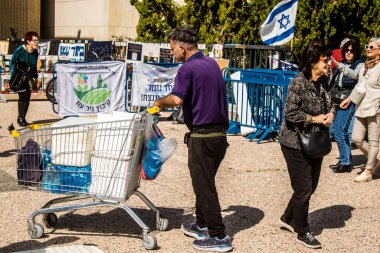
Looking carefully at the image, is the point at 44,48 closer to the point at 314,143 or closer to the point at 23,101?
the point at 23,101

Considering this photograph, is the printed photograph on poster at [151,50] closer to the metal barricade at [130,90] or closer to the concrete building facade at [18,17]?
the metal barricade at [130,90]

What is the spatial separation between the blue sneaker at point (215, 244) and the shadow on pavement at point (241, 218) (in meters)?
0.49

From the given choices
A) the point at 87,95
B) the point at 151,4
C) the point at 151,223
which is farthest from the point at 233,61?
the point at 151,223

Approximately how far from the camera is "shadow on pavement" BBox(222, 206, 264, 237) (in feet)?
21.2

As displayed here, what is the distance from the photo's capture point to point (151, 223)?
6.55 meters

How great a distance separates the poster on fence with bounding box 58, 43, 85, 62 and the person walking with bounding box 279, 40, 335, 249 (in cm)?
1353

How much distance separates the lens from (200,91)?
18.4 feet

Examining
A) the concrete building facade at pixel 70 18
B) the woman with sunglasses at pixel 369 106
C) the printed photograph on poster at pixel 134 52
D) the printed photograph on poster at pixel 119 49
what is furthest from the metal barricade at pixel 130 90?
the concrete building facade at pixel 70 18

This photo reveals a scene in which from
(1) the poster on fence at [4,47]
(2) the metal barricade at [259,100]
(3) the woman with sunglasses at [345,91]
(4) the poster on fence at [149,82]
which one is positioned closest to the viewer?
(3) the woman with sunglasses at [345,91]

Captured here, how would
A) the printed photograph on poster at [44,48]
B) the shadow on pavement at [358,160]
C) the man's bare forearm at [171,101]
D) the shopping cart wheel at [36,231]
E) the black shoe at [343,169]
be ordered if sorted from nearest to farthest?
the man's bare forearm at [171,101]
the shopping cart wheel at [36,231]
the black shoe at [343,169]
the shadow on pavement at [358,160]
the printed photograph on poster at [44,48]

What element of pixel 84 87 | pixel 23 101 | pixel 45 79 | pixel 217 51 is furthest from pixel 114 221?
pixel 45 79

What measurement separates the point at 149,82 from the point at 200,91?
845cm

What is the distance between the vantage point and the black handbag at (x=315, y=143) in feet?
18.9

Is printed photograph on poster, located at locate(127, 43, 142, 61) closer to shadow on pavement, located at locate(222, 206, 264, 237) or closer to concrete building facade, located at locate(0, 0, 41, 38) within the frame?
shadow on pavement, located at locate(222, 206, 264, 237)
